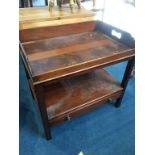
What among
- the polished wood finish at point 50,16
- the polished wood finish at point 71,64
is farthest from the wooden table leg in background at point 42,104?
the polished wood finish at point 50,16

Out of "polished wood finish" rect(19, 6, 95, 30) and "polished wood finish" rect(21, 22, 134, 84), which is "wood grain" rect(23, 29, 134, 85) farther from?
"polished wood finish" rect(19, 6, 95, 30)

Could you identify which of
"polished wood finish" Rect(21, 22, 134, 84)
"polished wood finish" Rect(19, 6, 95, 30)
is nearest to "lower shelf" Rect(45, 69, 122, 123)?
"polished wood finish" Rect(21, 22, 134, 84)

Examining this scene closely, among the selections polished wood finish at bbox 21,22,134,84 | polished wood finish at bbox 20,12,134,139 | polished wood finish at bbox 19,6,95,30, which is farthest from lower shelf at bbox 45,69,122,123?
polished wood finish at bbox 19,6,95,30

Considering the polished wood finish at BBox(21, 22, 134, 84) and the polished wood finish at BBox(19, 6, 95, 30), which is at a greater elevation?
the polished wood finish at BBox(19, 6, 95, 30)

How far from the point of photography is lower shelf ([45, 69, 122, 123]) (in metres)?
1.18

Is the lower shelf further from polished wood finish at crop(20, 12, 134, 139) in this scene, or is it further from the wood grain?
the wood grain

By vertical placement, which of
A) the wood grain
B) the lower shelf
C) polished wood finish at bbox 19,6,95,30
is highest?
polished wood finish at bbox 19,6,95,30

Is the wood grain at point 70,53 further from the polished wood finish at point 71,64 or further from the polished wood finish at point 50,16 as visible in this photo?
the polished wood finish at point 50,16

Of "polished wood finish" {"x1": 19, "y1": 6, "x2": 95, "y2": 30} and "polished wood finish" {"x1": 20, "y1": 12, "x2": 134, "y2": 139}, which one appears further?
"polished wood finish" {"x1": 19, "y1": 6, "x2": 95, "y2": 30}

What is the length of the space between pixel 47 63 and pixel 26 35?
0.42 metres

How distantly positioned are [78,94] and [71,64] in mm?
411

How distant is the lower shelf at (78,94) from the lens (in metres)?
1.18
